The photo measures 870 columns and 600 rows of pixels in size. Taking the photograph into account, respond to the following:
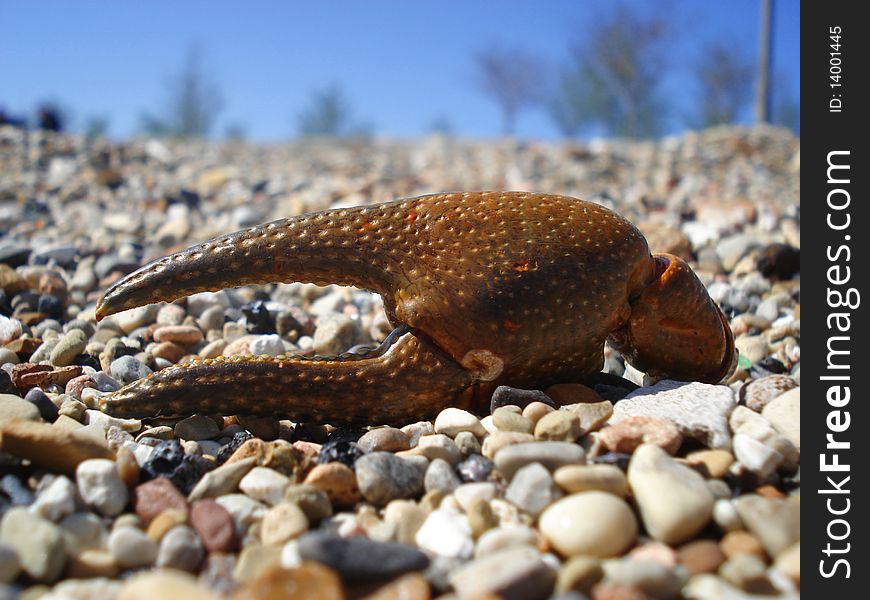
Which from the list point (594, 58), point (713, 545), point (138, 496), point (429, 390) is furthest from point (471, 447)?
point (594, 58)

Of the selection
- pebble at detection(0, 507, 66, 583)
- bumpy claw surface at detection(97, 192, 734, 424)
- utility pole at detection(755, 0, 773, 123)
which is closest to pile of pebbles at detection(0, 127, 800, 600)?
pebble at detection(0, 507, 66, 583)

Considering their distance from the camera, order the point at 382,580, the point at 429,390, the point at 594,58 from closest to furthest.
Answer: the point at 382,580 → the point at 429,390 → the point at 594,58

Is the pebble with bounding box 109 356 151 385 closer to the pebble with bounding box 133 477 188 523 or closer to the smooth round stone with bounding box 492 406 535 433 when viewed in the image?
the pebble with bounding box 133 477 188 523

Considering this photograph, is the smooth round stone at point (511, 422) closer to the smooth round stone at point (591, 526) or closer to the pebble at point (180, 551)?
the smooth round stone at point (591, 526)

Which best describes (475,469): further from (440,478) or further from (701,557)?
(701,557)

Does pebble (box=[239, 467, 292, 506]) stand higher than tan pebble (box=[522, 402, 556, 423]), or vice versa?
tan pebble (box=[522, 402, 556, 423])
